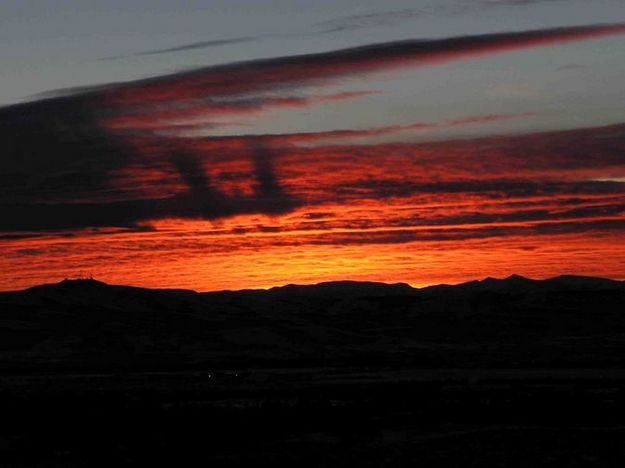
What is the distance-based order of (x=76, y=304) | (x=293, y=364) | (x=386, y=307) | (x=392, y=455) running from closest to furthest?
(x=392, y=455)
(x=293, y=364)
(x=76, y=304)
(x=386, y=307)

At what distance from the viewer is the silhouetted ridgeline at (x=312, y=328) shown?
8888 cm

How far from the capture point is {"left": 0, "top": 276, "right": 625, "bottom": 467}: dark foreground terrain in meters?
26.7

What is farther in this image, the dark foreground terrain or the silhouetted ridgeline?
the silhouetted ridgeline

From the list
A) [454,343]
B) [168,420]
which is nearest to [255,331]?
[454,343]

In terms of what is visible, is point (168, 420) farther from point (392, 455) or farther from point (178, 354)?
point (178, 354)

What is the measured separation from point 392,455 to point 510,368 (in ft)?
139

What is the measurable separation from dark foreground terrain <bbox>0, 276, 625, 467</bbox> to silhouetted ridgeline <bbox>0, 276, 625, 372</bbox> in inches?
13.4

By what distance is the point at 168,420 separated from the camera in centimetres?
3194

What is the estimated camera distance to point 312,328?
137 meters

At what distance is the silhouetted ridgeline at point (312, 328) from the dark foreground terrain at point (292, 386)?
340 mm

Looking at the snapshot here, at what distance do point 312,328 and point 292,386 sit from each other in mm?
85272

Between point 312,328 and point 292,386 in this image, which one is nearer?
point 292,386

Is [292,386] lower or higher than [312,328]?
lower

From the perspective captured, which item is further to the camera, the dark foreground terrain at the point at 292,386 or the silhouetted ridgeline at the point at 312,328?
the silhouetted ridgeline at the point at 312,328
